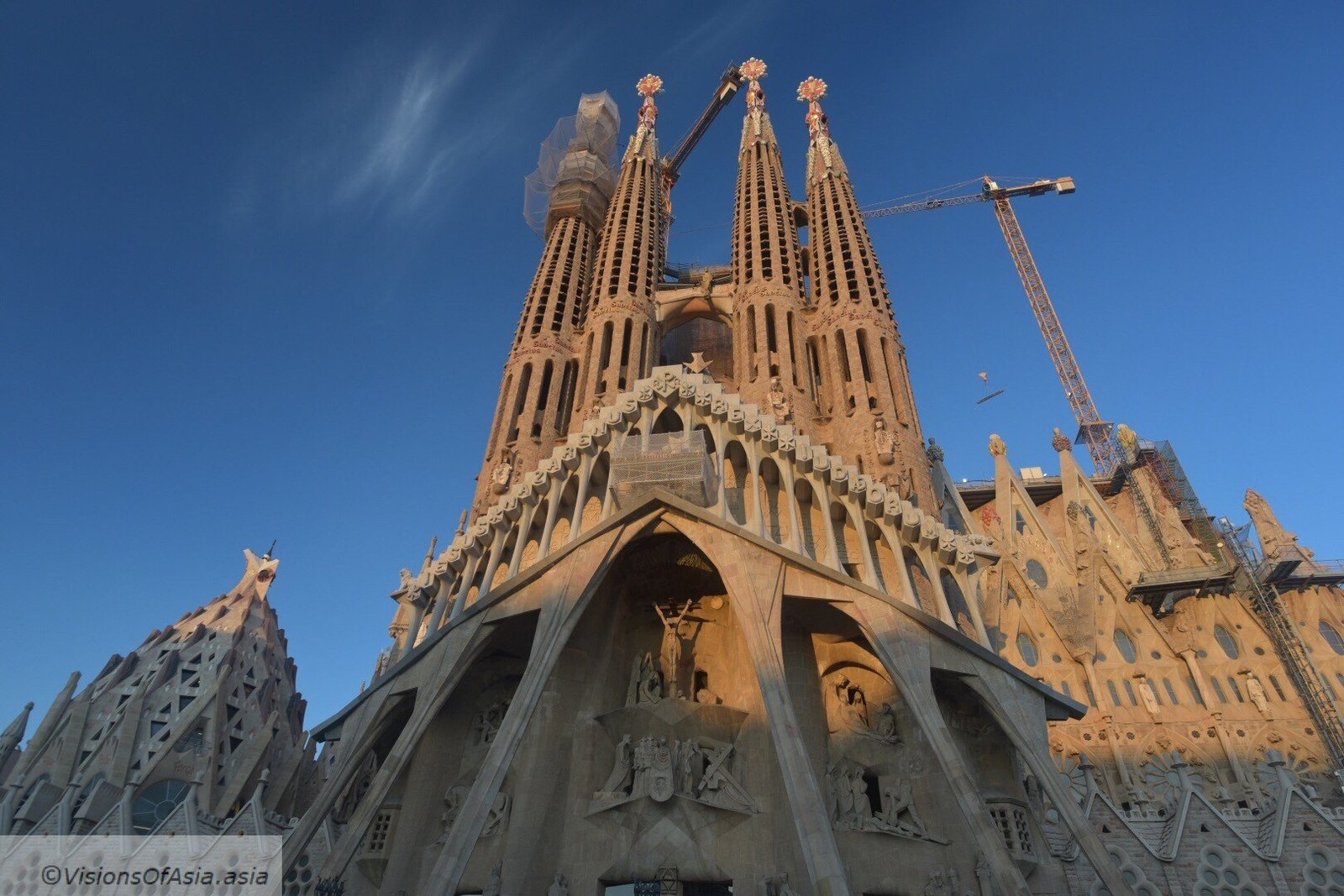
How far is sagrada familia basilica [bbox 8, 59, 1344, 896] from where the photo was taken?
1446 cm

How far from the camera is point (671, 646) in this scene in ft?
59.8

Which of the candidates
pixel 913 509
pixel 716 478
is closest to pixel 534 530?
pixel 716 478

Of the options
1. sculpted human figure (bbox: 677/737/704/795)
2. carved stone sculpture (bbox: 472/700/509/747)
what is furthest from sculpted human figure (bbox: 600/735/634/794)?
carved stone sculpture (bbox: 472/700/509/747)

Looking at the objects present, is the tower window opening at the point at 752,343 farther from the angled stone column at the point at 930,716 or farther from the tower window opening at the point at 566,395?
the angled stone column at the point at 930,716

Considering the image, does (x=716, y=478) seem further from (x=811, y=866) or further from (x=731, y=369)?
(x=731, y=369)

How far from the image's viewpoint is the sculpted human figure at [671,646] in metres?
17.8

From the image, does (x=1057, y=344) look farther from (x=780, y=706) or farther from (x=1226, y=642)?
(x=780, y=706)

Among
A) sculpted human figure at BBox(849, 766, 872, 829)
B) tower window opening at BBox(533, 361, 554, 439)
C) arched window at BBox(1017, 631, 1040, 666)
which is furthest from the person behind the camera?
arched window at BBox(1017, 631, 1040, 666)

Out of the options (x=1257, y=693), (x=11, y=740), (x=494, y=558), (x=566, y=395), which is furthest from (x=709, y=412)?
(x=11, y=740)

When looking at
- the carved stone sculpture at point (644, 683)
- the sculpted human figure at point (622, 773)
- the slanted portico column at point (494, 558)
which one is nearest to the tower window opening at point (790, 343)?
the carved stone sculpture at point (644, 683)

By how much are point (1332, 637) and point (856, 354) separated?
2001 cm

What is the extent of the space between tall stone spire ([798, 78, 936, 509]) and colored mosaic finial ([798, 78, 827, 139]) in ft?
19.0

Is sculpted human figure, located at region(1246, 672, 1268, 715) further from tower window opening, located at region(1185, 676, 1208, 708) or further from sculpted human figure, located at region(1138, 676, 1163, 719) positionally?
sculpted human figure, located at region(1138, 676, 1163, 719)

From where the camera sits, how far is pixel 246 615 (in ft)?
108
